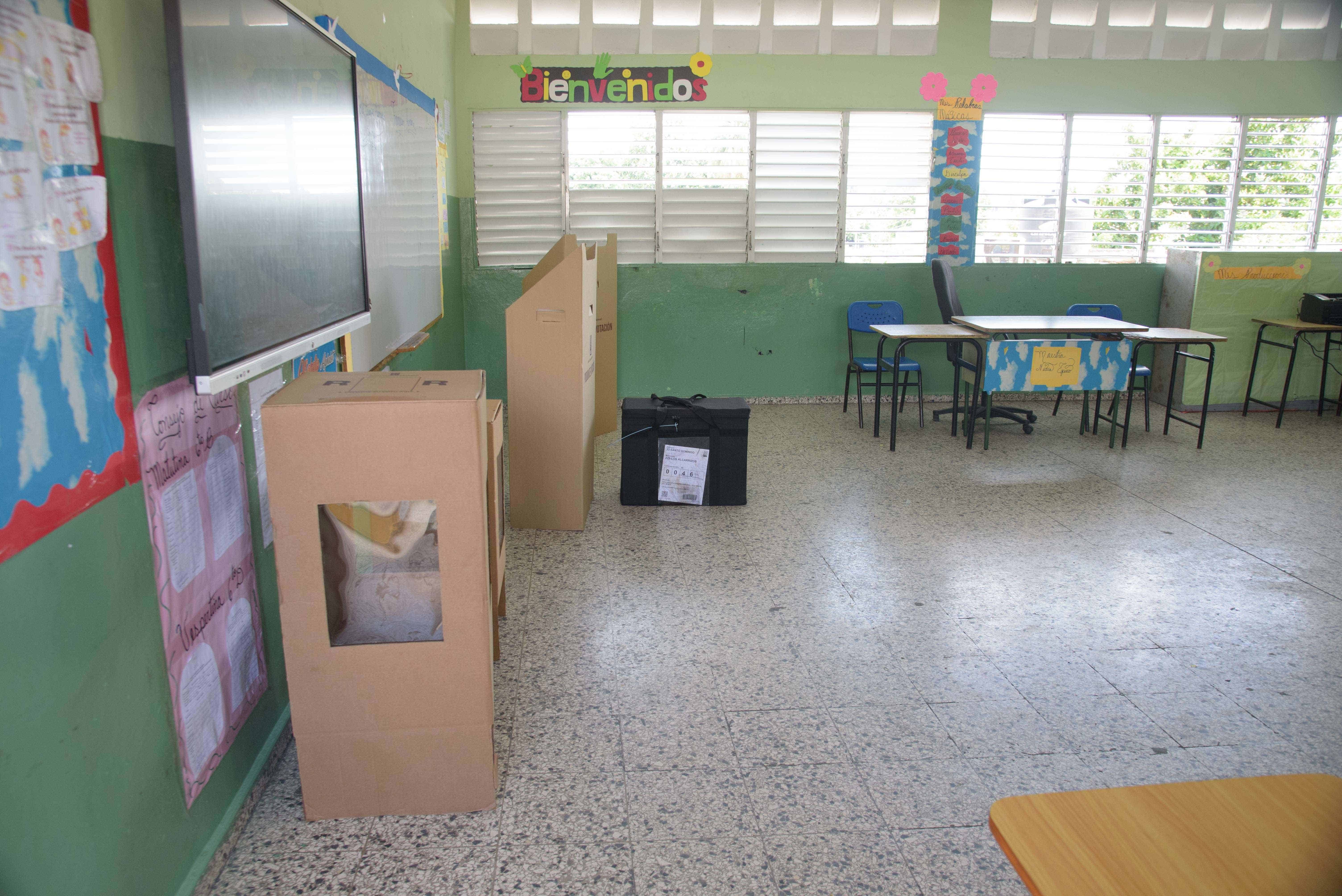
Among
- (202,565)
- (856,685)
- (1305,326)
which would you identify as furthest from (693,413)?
(1305,326)

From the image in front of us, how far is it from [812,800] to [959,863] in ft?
1.17

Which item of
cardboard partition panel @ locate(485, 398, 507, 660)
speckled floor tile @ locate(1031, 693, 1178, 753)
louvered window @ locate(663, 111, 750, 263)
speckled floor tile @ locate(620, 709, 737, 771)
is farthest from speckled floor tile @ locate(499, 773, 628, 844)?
louvered window @ locate(663, 111, 750, 263)

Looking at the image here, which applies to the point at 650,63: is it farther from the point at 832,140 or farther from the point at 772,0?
the point at 832,140

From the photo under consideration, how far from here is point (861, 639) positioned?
289cm

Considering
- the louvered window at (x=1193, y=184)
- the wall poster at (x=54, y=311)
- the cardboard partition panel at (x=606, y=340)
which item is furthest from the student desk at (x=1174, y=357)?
the wall poster at (x=54, y=311)

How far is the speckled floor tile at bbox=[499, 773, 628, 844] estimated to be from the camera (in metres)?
1.94

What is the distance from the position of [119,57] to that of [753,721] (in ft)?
6.79

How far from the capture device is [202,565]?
180 centimetres

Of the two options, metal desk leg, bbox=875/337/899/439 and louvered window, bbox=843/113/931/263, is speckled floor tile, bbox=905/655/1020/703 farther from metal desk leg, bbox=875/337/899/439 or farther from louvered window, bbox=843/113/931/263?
louvered window, bbox=843/113/931/263

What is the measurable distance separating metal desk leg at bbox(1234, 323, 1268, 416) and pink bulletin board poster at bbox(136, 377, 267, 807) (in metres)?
6.40

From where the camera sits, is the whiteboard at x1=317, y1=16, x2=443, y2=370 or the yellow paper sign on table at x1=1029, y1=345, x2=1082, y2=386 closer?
the whiteboard at x1=317, y1=16, x2=443, y2=370

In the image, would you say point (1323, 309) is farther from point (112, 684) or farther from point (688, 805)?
point (112, 684)

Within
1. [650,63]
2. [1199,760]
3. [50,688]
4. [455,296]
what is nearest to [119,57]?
[50,688]

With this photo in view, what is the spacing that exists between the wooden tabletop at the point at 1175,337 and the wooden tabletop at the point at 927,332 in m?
0.98
